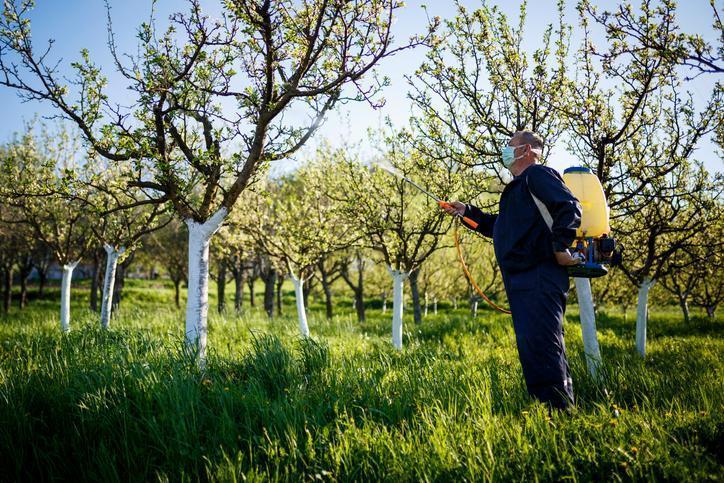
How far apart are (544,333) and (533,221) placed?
98 centimetres

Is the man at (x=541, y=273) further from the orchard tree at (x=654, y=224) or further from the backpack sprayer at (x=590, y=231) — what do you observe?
the orchard tree at (x=654, y=224)

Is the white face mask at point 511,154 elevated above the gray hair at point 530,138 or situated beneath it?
situated beneath

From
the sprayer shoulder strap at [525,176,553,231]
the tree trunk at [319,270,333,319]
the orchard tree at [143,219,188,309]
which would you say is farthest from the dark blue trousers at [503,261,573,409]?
the orchard tree at [143,219,188,309]

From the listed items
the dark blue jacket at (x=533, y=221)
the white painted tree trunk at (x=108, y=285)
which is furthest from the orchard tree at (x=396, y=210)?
the white painted tree trunk at (x=108, y=285)

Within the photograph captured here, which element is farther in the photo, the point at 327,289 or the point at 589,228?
the point at 327,289

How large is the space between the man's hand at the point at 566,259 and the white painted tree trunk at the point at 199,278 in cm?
409

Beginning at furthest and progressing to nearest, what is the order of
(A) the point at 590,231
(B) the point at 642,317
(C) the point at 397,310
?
(C) the point at 397,310, (B) the point at 642,317, (A) the point at 590,231

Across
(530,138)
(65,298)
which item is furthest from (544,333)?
(65,298)

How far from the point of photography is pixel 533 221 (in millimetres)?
3543

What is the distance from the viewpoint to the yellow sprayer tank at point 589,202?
3783 mm

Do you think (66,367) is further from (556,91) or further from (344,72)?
(556,91)

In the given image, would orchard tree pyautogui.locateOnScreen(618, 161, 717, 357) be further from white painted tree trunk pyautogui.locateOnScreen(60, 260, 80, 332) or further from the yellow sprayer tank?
white painted tree trunk pyautogui.locateOnScreen(60, 260, 80, 332)

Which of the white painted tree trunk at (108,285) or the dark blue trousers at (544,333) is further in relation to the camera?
the white painted tree trunk at (108,285)

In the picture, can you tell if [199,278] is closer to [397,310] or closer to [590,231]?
[397,310]
